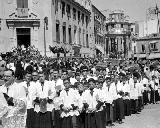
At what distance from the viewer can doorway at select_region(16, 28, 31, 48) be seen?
3222 centimetres

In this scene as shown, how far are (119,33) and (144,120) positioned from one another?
76008 mm

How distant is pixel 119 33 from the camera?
8856 centimetres

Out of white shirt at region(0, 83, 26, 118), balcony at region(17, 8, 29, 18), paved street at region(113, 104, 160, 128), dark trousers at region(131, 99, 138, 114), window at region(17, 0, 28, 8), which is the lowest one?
paved street at region(113, 104, 160, 128)

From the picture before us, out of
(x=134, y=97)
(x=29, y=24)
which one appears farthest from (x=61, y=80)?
(x=29, y=24)

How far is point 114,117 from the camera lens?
43.4ft

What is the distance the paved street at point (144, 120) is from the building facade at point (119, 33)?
65515mm

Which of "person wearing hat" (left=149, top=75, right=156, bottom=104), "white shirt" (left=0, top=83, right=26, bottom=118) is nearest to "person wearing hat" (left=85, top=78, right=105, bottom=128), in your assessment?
"white shirt" (left=0, top=83, right=26, bottom=118)

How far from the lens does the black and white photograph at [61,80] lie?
1037 centimetres

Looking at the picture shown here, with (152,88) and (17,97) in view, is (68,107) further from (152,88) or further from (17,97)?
(152,88)

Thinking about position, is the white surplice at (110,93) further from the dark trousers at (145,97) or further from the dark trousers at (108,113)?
the dark trousers at (145,97)

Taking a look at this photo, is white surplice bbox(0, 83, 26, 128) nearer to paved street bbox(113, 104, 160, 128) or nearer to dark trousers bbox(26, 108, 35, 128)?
dark trousers bbox(26, 108, 35, 128)

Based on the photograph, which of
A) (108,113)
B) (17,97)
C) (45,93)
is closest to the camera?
(17,97)

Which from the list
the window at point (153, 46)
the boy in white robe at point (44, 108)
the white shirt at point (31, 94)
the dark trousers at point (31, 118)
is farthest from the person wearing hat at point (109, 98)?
the window at point (153, 46)

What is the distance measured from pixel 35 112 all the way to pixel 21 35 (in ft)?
72.4
